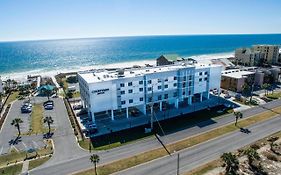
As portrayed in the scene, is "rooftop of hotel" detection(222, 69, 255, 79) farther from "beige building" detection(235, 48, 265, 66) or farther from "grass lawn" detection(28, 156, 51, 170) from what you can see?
"grass lawn" detection(28, 156, 51, 170)

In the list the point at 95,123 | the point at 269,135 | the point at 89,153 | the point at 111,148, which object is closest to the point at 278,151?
the point at 269,135

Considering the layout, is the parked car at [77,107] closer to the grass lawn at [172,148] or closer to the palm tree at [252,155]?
the grass lawn at [172,148]

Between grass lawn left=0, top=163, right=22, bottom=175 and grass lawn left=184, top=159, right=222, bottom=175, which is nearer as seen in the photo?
grass lawn left=184, top=159, right=222, bottom=175

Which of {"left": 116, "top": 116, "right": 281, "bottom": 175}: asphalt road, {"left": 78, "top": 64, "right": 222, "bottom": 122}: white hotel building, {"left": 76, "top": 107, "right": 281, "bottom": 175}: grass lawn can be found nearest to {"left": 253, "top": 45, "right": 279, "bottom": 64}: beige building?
{"left": 78, "top": 64, "right": 222, "bottom": 122}: white hotel building

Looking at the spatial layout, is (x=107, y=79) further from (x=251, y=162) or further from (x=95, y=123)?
(x=251, y=162)

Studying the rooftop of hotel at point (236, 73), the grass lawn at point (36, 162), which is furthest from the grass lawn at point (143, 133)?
the rooftop of hotel at point (236, 73)
